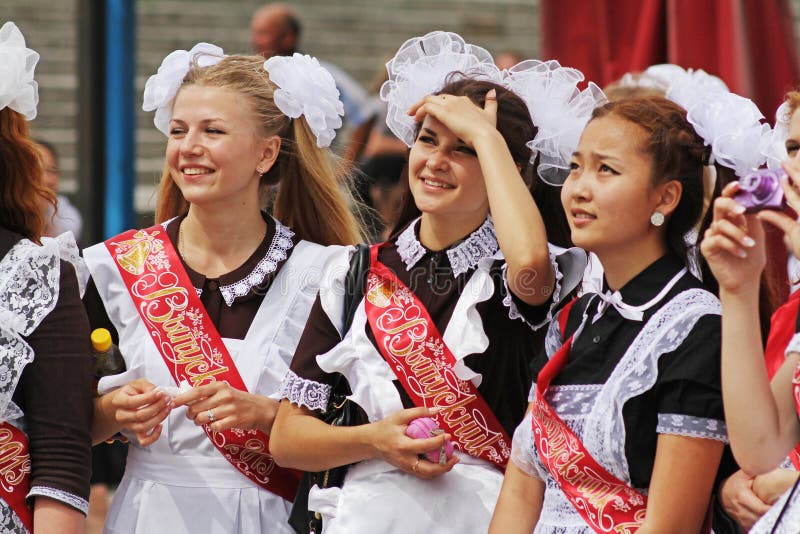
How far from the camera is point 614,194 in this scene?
104 inches

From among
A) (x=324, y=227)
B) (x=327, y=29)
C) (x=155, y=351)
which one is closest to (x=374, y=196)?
(x=324, y=227)

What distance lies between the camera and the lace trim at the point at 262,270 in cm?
327

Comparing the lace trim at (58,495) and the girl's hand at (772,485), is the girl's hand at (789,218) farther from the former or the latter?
the lace trim at (58,495)

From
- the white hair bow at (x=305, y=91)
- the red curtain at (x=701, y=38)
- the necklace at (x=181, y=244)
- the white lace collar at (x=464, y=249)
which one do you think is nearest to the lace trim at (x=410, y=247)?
the white lace collar at (x=464, y=249)

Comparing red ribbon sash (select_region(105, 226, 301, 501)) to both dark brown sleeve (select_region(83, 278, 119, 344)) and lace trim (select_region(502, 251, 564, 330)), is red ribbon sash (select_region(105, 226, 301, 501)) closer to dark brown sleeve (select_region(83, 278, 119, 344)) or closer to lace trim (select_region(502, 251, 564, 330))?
dark brown sleeve (select_region(83, 278, 119, 344))

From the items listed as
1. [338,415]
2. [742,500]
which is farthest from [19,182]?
[742,500]

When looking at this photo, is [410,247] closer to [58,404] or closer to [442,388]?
[442,388]

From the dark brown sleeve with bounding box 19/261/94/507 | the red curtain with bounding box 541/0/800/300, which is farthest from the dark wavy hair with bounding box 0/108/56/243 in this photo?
the red curtain with bounding box 541/0/800/300

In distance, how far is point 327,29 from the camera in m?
12.0

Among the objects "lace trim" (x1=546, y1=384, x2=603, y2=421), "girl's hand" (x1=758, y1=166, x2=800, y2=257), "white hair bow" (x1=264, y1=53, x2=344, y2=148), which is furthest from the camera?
"white hair bow" (x1=264, y1=53, x2=344, y2=148)

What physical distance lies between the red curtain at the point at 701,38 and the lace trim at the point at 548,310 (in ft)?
5.15

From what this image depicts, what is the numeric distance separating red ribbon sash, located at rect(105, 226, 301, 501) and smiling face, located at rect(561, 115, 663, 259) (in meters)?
1.00

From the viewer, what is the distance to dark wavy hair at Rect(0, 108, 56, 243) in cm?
285

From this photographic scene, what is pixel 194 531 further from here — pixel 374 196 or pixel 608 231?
pixel 374 196
